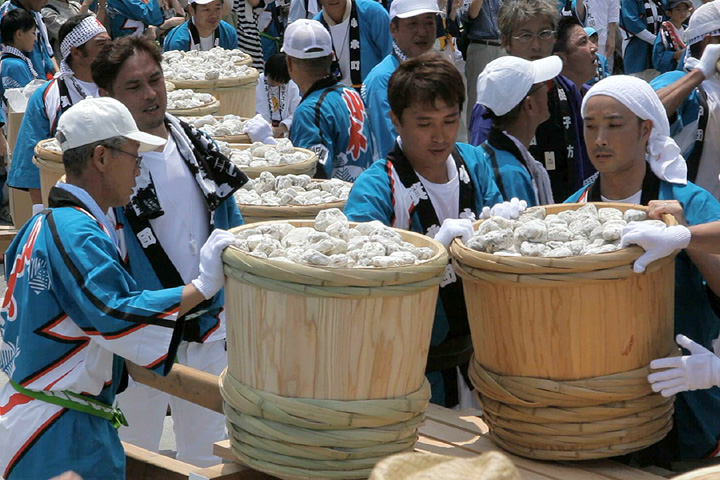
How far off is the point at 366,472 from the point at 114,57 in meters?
2.04

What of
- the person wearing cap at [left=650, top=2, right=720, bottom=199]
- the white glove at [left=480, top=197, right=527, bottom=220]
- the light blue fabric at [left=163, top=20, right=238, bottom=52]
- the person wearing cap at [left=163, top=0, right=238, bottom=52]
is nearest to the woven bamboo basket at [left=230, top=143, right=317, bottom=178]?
the person wearing cap at [left=650, top=2, right=720, bottom=199]

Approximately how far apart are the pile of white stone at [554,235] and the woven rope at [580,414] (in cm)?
35

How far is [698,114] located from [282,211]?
1885mm

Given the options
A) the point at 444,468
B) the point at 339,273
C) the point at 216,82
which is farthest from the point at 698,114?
the point at 444,468

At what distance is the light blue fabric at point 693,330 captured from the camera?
314 cm

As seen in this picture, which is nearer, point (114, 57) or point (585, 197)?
point (585, 197)

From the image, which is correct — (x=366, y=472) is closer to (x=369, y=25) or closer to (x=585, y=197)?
(x=585, y=197)

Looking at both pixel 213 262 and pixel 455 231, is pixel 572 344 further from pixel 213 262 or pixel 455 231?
pixel 213 262

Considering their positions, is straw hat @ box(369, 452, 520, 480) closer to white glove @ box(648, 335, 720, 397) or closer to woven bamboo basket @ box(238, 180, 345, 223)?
white glove @ box(648, 335, 720, 397)

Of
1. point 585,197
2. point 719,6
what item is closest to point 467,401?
point 585,197

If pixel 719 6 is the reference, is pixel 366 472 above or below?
below

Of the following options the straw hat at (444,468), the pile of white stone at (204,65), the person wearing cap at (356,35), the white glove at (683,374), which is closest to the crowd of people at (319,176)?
the white glove at (683,374)

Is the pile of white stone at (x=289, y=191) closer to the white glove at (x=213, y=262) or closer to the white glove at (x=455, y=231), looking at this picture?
the white glove at (x=455, y=231)

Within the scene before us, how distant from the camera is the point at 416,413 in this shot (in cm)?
265
